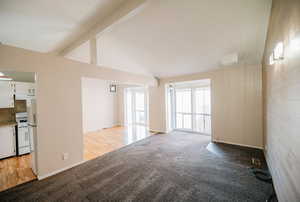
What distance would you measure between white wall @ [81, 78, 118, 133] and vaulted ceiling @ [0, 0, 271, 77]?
119 inches

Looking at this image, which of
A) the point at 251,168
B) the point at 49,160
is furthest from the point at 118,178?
the point at 251,168

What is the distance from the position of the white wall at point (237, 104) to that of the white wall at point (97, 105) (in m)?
4.54

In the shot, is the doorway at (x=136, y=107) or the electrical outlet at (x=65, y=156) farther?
the doorway at (x=136, y=107)

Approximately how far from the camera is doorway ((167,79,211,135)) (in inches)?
201

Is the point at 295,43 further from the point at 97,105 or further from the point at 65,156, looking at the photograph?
the point at 97,105

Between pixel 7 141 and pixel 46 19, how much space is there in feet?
10.8

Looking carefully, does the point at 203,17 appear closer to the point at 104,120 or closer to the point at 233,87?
the point at 233,87

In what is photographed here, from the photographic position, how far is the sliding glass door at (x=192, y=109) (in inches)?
202

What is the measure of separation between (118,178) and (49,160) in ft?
4.56

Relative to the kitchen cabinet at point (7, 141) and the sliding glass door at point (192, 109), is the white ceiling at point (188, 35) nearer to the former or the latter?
the sliding glass door at point (192, 109)

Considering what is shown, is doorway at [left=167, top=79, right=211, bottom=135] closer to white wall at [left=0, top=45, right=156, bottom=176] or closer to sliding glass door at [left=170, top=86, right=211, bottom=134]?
sliding glass door at [left=170, top=86, right=211, bottom=134]

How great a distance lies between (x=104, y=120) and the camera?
6.41 meters

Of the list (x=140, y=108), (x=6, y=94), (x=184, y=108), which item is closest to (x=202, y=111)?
(x=184, y=108)

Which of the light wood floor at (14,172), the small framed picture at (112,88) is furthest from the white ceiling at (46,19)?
the small framed picture at (112,88)
